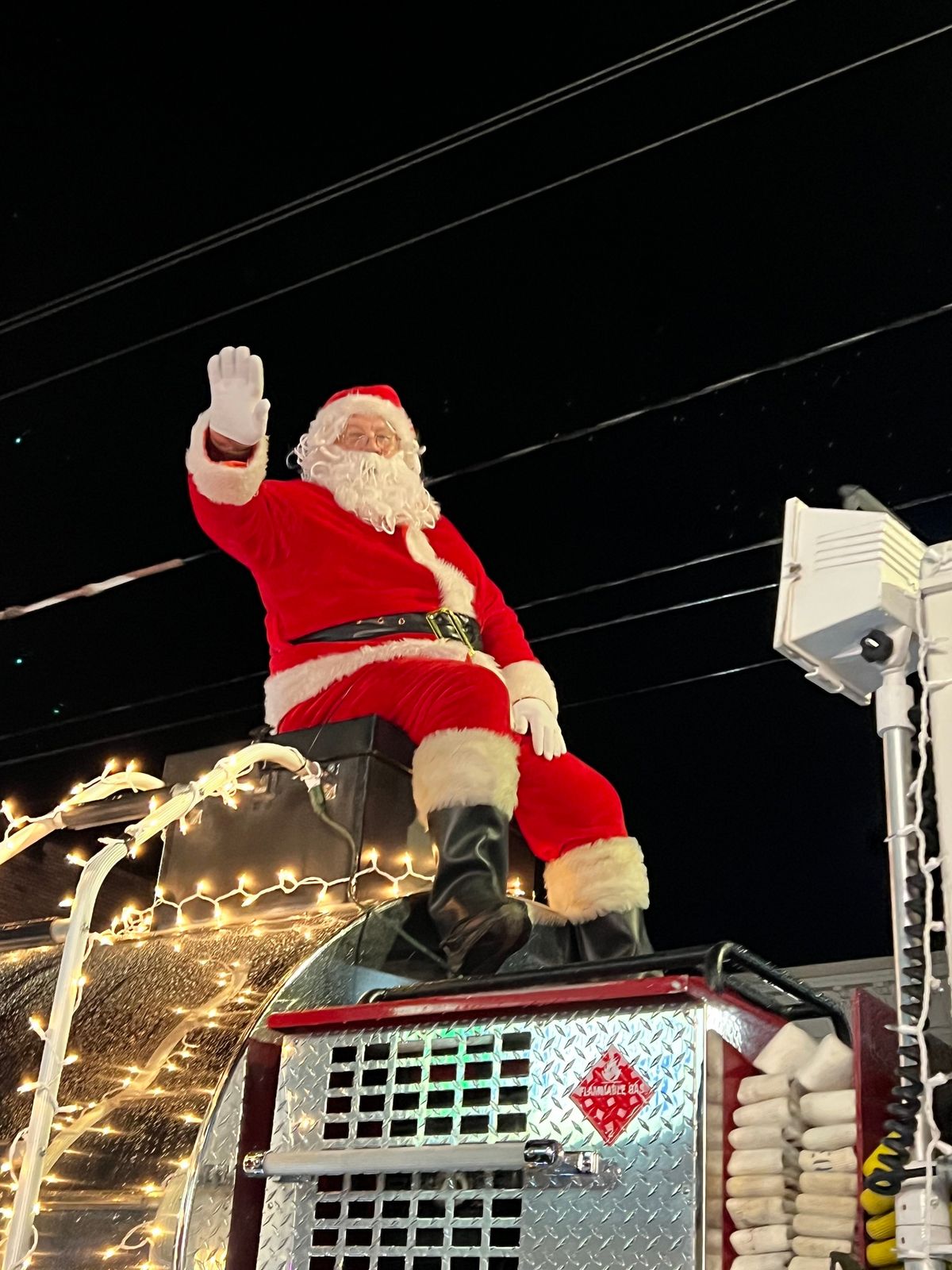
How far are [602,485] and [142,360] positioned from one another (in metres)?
1.59

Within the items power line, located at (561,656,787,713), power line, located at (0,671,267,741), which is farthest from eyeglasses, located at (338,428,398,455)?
power line, located at (0,671,267,741)

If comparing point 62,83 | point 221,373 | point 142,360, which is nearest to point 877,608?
point 221,373

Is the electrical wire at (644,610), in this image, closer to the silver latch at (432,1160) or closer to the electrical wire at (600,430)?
the electrical wire at (600,430)

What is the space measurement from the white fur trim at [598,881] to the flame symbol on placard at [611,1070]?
108 centimetres

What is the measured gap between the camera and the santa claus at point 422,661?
2824mm

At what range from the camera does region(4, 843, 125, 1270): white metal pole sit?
2.20 metres

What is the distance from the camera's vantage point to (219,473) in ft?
10.3

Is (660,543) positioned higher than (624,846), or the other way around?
(660,543)

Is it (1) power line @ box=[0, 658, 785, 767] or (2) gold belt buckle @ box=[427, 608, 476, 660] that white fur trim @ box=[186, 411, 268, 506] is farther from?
(1) power line @ box=[0, 658, 785, 767]

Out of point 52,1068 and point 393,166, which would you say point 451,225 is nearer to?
point 393,166

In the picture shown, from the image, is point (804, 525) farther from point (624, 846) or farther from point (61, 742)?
point (61, 742)

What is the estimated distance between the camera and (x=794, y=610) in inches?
78.2

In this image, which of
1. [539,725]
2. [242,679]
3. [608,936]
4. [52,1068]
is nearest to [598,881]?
[608,936]

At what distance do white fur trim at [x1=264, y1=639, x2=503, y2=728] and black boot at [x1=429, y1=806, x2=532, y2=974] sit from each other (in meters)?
0.43
